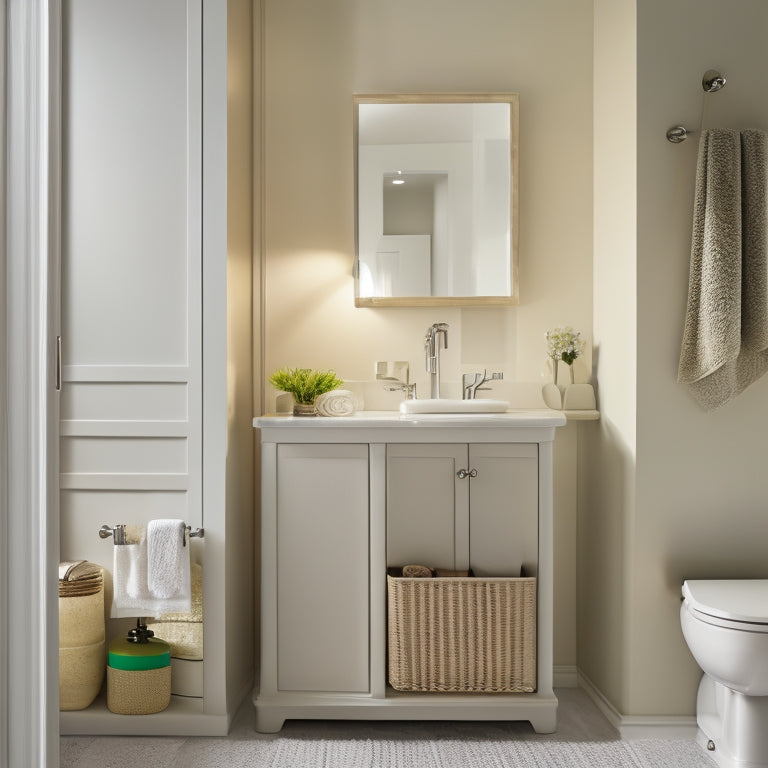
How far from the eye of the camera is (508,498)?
2248 millimetres

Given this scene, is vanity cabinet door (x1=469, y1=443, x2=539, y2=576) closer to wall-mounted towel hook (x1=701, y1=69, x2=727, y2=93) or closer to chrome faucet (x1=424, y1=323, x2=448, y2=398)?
chrome faucet (x1=424, y1=323, x2=448, y2=398)

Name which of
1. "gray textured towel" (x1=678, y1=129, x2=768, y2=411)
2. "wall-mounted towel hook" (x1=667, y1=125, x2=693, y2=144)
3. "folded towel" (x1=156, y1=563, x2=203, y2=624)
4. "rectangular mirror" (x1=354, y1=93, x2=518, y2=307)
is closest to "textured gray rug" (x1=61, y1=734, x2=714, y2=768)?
"folded towel" (x1=156, y1=563, x2=203, y2=624)

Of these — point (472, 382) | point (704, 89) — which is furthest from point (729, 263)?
point (472, 382)

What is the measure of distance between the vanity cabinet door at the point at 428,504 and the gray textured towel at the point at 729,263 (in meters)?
0.78

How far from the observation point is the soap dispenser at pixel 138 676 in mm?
2172

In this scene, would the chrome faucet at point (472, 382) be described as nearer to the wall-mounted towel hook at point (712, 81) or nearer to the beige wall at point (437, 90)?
the beige wall at point (437, 90)

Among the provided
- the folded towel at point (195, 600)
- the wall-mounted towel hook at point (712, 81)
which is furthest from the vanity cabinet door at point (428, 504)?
the wall-mounted towel hook at point (712, 81)

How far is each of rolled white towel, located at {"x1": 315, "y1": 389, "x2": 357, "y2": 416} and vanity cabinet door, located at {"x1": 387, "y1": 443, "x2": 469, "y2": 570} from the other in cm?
21

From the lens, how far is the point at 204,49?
7.24 ft

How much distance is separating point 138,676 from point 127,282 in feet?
3.86

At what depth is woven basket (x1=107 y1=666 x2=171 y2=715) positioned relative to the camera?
7.14 feet

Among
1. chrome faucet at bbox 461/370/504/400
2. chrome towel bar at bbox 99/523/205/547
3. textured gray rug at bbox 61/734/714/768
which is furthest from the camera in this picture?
chrome faucet at bbox 461/370/504/400

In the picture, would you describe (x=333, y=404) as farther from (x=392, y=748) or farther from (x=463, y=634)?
(x=392, y=748)

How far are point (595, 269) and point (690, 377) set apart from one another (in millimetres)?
626
